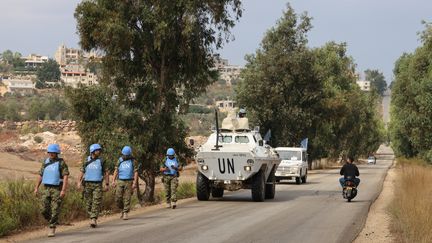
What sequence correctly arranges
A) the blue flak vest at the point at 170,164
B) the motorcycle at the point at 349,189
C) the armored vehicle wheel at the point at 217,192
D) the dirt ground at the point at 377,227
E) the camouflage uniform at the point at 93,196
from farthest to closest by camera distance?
the armored vehicle wheel at the point at 217,192, the motorcycle at the point at 349,189, the blue flak vest at the point at 170,164, the camouflage uniform at the point at 93,196, the dirt ground at the point at 377,227

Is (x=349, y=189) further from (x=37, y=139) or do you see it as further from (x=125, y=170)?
(x=37, y=139)

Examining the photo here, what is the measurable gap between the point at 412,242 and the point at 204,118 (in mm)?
168714

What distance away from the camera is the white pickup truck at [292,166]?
39.3 meters

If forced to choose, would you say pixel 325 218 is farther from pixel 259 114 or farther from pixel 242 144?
pixel 259 114

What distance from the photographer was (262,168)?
24.4 meters

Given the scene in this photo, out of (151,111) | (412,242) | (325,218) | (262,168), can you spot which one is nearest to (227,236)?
(412,242)

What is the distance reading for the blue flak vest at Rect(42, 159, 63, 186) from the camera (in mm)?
14164

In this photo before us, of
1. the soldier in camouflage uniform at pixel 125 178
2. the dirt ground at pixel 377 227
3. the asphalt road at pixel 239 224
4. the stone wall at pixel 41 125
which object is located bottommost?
the dirt ground at pixel 377 227

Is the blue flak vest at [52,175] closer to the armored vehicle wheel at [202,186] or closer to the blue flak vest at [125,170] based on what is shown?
the blue flak vest at [125,170]

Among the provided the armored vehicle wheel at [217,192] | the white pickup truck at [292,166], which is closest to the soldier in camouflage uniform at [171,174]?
the armored vehicle wheel at [217,192]

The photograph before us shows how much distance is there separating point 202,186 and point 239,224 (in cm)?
776

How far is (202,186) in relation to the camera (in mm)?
24391

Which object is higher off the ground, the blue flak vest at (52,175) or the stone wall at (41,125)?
the stone wall at (41,125)

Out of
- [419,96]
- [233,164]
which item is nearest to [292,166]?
[419,96]
